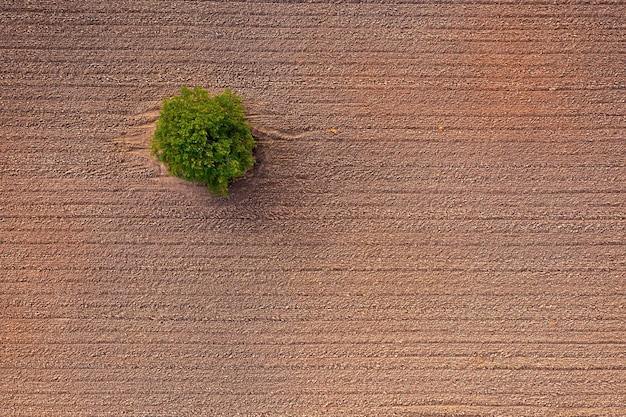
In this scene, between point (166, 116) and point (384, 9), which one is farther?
point (384, 9)

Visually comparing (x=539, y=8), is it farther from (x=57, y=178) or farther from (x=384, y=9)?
(x=57, y=178)

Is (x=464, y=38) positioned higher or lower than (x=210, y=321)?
higher

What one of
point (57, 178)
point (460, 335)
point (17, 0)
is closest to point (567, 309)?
point (460, 335)

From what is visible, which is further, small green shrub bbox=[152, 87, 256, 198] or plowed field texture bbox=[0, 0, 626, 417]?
plowed field texture bbox=[0, 0, 626, 417]

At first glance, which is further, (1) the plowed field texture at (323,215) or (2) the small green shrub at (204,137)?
(1) the plowed field texture at (323,215)

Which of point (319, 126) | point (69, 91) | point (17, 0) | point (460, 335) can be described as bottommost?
point (460, 335)
